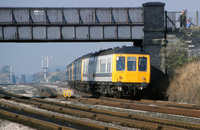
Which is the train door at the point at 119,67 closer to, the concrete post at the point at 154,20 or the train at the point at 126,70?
the train at the point at 126,70

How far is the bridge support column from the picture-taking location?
26156mm

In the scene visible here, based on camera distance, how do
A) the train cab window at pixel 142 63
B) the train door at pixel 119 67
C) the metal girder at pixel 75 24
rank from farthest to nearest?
the metal girder at pixel 75 24
the train cab window at pixel 142 63
the train door at pixel 119 67

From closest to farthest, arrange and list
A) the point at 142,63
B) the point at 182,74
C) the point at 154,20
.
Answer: the point at 142,63 < the point at 182,74 < the point at 154,20

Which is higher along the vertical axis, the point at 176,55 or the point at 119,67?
the point at 176,55

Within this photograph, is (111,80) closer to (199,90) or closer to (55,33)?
(199,90)

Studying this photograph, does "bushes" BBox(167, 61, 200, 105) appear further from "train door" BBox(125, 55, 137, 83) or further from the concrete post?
the concrete post

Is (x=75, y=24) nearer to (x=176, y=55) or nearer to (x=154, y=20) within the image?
(x=154, y=20)

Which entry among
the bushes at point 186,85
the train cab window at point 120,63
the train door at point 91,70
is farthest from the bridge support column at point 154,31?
the train cab window at point 120,63

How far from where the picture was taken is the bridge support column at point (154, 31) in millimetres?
26156

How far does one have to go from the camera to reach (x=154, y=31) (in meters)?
26.5

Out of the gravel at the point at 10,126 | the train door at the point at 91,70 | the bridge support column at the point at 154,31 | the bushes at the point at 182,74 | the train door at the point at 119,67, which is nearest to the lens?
the gravel at the point at 10,126

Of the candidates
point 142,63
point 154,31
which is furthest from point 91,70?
point 142,63

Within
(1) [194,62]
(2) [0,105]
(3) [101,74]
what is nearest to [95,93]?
(3) [101,74]

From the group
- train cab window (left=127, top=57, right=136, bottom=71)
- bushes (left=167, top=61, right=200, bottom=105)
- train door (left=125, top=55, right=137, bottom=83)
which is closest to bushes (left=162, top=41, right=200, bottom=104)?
bushes (left=167, top=61, right=200, bottom=105)
